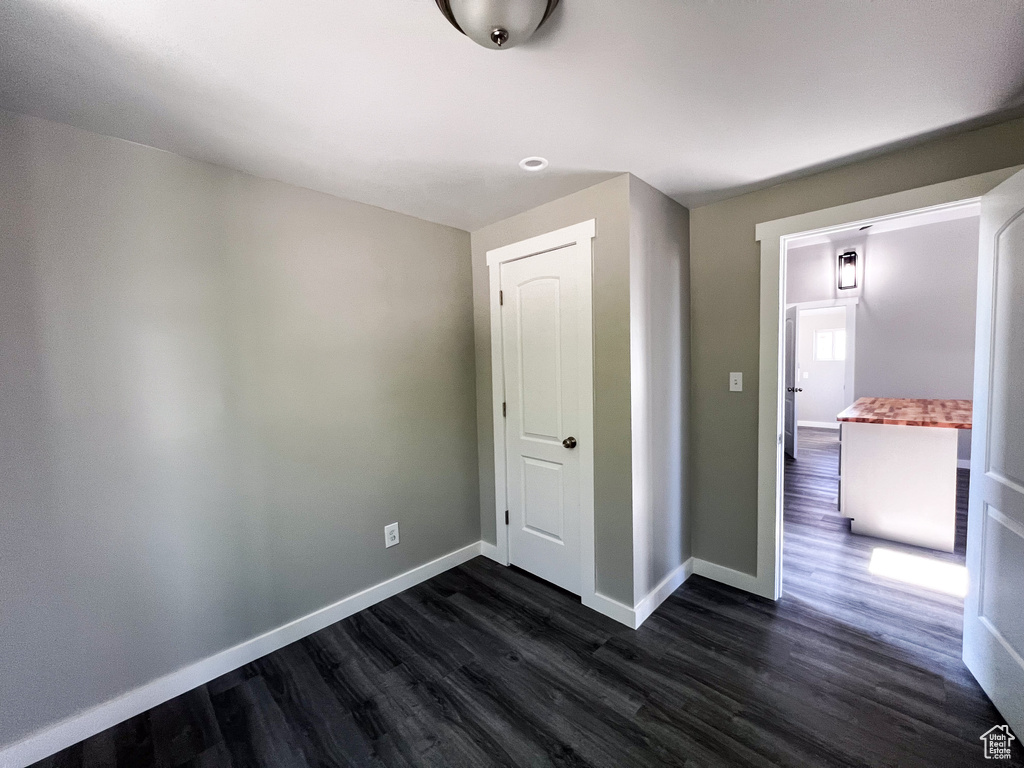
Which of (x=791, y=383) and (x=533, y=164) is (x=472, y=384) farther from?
(x=791, y=383)

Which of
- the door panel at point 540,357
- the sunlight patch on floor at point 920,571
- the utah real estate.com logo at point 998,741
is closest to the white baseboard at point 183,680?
the door panel at point 540,357

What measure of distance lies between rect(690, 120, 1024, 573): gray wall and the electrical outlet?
1840 mm

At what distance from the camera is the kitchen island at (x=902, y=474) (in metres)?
2.82

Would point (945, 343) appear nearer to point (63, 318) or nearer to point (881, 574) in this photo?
point (881, 574)

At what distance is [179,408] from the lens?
176cm

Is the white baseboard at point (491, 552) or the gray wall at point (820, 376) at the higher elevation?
the gray wall at point (820, 376)

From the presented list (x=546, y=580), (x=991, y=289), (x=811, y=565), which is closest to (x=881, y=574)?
(x=811, y=565)

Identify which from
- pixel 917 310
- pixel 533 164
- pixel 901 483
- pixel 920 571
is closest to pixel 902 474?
pixel 901 483

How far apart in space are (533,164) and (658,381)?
128 centimetres

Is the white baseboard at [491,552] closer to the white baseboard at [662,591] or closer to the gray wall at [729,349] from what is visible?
the white baseboard at [662,591]

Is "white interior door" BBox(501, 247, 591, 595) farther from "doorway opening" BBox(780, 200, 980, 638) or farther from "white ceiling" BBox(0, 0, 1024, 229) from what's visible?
"doorway opening" BBox(780, 200, 980, 638)

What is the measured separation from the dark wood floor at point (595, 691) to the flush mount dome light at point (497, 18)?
7.38 feet

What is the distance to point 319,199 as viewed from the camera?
7.06 feet

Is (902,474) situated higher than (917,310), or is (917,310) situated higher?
(917,310)
